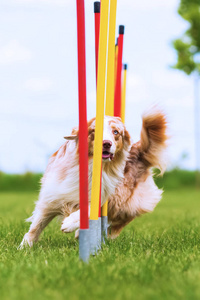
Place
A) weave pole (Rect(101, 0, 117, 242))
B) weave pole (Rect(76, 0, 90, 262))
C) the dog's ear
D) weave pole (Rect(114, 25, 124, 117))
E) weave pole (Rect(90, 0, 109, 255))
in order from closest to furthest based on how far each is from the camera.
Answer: weave pole (Rect(76, 0, 90, 262))
weave pole (Rect(90, 0, 109, 255))
the dog's ear
weave pole (Rect(101, 0, 117, 242))
weave pole (Rect(114, 25, 124, 117))

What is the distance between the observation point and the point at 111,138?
305 centimetres

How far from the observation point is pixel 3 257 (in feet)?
8.85

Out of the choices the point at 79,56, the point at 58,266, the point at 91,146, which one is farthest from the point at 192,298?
the point at 91,146

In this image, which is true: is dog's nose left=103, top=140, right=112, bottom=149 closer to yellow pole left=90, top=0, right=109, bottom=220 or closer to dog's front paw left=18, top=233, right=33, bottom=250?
yellow pole left=90, top=0, right=109, bottom=220

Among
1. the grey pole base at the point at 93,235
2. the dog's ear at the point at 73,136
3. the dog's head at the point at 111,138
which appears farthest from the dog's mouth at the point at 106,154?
the grey pole base at the point at 93,235

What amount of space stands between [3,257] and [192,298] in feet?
4.42

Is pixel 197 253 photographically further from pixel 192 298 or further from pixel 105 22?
pixel 105 22

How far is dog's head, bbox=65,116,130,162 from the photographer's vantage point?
3023 mm

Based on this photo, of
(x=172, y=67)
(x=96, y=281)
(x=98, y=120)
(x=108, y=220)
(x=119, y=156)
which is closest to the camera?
(x=96, y=281)

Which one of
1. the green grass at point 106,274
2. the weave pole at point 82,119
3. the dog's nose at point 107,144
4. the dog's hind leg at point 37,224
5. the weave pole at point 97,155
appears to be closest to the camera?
the green grass at point 106,274

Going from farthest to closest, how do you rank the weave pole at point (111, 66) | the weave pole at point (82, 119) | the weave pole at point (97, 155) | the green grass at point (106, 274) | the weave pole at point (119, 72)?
the weave pole at point (119, 72)
the weave pole at point (111, 66)
the weave pole at point (97, 155)
the weave pole at point (82, 119)
the green grass at point (106, 274)

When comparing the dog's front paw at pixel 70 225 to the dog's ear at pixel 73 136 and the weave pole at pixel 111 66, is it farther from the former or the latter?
the dog's ear at pixel 73 136

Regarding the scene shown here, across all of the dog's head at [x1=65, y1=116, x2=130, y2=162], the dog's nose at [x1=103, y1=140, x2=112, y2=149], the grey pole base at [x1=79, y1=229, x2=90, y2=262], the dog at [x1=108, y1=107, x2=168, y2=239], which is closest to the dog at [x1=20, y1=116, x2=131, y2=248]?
the dog's head at [x1=65, y1=116, x2=130, y2=162]

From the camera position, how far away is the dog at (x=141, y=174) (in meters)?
3.64
